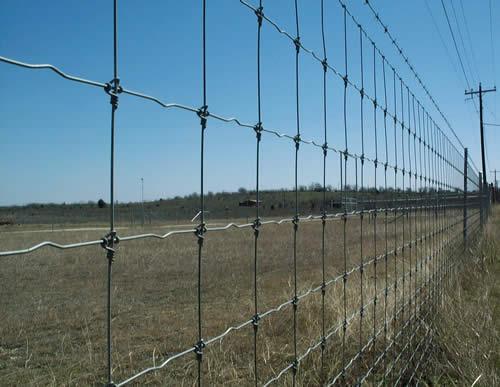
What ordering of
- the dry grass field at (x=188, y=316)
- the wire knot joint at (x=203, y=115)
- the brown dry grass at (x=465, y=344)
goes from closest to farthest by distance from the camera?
1. the wire knot joint at (x=203, y=115)
2. the brown dry grass at (x=465, y=344)
3. the dry grass field at (x=188, y=316)

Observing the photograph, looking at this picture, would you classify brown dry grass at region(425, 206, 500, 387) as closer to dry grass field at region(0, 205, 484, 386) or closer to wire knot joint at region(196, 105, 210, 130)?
dry grass field at region(0, 205, 484, 386)

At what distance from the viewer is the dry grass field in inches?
149

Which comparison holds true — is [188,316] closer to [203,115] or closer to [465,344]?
[465,344]

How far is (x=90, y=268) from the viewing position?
1009cm

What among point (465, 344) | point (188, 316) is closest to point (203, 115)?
point (465, 344)

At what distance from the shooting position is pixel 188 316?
5.83 m

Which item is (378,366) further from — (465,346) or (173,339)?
(173,339)

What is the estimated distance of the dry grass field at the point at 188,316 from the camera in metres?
3.78

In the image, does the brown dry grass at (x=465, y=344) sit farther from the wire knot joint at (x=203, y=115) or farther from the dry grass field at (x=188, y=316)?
the wire knot joint at (x=203, y=115)

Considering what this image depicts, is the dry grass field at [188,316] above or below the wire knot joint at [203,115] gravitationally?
below

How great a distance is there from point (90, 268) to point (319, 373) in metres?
7.53

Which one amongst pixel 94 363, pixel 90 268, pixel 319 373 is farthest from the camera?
pixel 90 268

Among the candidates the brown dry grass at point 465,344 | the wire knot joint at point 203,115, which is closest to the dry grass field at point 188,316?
the brown dry grass at point 465,344

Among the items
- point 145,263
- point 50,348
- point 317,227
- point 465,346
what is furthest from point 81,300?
point 317,227
